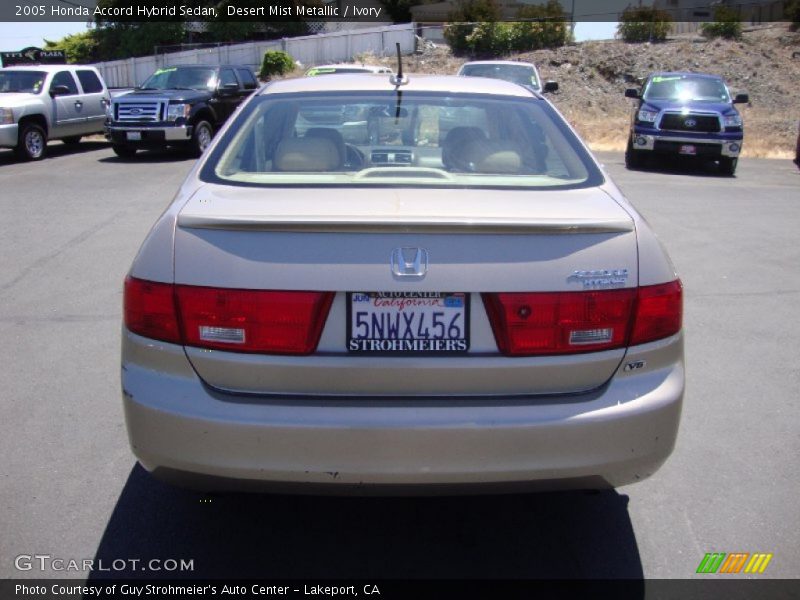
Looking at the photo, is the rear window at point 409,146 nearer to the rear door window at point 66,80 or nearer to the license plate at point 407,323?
the license plate at point 407,323

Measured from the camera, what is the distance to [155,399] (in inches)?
116

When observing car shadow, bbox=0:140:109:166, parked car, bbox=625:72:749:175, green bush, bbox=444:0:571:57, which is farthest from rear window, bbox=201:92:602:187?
green bush, bbox=444:0:571:57

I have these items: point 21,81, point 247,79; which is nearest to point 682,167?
point 247,79

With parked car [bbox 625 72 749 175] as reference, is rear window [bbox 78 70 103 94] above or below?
above

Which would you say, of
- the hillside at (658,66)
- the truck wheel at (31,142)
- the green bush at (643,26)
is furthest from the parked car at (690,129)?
the green bush at (643,26)

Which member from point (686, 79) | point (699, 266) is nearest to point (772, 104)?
point (686, 79)

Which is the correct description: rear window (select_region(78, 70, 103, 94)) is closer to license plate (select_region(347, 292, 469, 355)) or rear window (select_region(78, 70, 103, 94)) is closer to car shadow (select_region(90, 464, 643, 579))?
car shadow (select_region(90, 464, 643, 579))

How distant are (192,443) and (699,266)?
6590 millimetres

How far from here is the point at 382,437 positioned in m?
2.83

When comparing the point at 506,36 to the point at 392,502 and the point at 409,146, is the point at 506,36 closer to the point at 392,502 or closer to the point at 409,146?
the point at 409,146

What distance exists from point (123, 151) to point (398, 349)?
1613 cm
